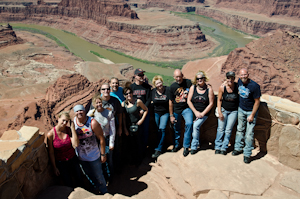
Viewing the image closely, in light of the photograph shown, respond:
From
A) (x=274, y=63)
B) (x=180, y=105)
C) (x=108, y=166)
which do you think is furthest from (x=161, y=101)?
(x=274, y=63)

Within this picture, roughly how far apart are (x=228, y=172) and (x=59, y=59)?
26.9 m

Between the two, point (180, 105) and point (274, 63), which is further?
point (274, 63)

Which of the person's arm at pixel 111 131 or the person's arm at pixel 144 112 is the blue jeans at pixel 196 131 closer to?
the person's arm at pixel 144 112

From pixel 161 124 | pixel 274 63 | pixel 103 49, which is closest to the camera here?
pixel 161 124

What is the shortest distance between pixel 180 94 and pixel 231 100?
97 cm

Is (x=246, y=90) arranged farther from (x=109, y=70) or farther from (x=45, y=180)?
(x=109, y=70)

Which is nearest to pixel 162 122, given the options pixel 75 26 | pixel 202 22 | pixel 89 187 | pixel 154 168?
pixel 154 168

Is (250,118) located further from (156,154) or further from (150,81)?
(150,81)

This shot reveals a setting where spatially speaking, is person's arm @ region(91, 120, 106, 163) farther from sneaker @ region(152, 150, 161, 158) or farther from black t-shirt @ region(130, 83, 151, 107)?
sneaker @ region(152, 150, 161, 158)

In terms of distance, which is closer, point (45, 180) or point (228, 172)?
point (45, 180)

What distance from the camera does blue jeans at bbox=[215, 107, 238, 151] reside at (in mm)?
4465

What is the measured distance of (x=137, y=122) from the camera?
4.58 m

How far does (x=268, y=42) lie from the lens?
21359mm

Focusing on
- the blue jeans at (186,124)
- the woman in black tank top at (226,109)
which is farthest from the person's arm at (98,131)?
the woman in black tank top at (226,109)
